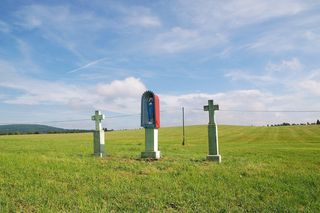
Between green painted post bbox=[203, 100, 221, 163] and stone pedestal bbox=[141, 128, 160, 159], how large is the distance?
2.26 m

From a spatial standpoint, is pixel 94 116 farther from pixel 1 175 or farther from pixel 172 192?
pixel 172 192

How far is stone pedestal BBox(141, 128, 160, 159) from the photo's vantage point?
1476 centimetres

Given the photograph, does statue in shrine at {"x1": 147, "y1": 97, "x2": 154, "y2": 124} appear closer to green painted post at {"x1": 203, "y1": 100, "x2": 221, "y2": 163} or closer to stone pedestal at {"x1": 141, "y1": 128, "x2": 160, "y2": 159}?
stone pedestal at {"x1": 141, "y1": 128, "x2": 160, "y2": 159}

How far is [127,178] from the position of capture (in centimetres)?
996

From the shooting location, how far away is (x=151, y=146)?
1502cm

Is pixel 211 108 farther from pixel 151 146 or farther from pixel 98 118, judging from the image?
pixel 98 118

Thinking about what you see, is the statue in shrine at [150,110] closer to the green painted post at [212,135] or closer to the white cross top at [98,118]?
the green painted post at [212,135]

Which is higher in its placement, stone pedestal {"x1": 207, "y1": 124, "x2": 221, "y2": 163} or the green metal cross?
the green metal cross

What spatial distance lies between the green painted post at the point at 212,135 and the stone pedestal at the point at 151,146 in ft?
7.42

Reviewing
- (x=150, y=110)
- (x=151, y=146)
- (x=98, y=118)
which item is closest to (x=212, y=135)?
(x=151, y=146)

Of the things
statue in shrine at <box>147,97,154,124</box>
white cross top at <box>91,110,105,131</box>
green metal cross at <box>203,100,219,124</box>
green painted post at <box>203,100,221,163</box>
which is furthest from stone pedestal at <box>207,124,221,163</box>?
white cross top at <box>91,110,105,131</box>

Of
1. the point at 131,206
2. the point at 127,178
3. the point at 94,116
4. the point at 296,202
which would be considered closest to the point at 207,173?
the point at 127,178

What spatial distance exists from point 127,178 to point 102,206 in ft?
8.20

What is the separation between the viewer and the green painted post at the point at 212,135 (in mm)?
14719
